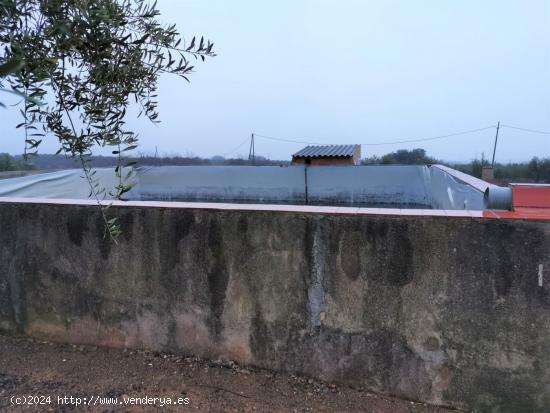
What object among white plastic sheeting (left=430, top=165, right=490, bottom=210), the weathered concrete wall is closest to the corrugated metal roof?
white plastic sheeting (left=430, top=165, right=490, bottom=210)

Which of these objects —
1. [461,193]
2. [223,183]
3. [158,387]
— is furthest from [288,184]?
[158,387]

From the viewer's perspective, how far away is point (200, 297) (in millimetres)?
2867

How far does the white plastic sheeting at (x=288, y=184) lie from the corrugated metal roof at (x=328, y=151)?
1.43 metres

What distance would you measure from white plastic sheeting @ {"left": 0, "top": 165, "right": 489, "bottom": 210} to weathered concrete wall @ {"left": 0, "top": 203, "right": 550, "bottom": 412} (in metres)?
4.38

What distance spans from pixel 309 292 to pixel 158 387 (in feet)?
3.55

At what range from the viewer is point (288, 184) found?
916 centimetres

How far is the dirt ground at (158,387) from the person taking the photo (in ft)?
8.13

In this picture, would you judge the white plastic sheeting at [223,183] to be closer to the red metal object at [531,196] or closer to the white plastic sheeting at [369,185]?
the white plastic sheeting at [369,185]

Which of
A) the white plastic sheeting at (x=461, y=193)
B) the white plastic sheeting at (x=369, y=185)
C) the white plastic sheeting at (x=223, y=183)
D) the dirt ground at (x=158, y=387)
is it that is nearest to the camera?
the dirt ground at (x=158, y=387)

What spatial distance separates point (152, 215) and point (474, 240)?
2015 mm

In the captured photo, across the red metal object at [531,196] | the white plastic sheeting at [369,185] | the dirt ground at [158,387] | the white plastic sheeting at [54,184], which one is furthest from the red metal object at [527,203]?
the white plastic sheeting at [369,185]

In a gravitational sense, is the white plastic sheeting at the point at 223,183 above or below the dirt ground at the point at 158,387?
above

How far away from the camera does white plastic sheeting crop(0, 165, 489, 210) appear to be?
845 centimetres

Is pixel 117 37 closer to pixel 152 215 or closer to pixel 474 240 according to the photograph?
pixel 152 215
